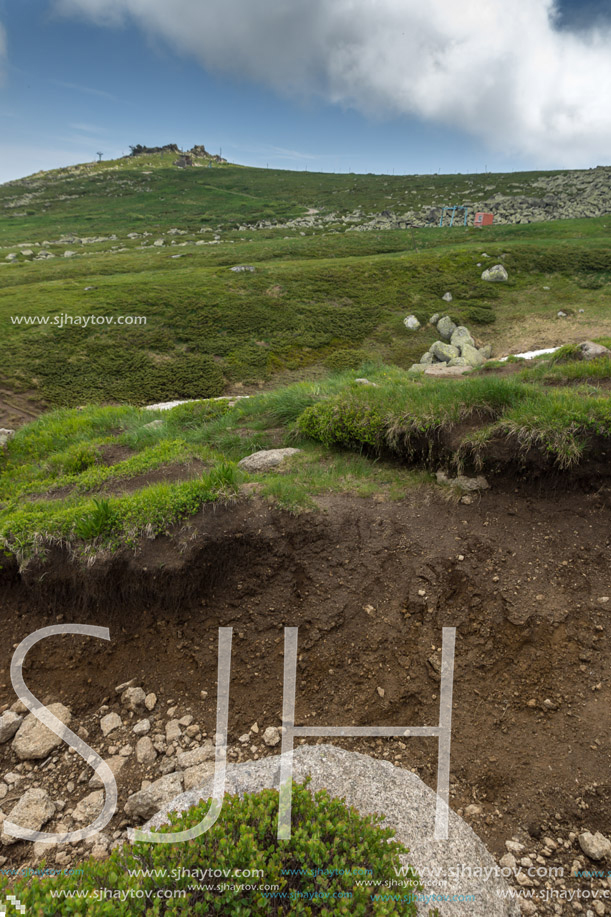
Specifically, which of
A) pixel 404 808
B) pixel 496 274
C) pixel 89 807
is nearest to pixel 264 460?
pixel 89 807

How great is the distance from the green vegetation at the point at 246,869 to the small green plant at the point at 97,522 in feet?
13.1

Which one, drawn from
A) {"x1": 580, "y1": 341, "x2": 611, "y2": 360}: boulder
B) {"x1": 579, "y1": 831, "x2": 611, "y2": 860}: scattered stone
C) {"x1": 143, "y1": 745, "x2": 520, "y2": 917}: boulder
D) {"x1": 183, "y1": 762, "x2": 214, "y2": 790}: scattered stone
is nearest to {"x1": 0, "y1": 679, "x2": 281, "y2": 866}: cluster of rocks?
{"x1": 183, "y1": 762, "x2": 214, "y2": 790}: scattered stone

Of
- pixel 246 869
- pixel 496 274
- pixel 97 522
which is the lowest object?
pixel 246 869

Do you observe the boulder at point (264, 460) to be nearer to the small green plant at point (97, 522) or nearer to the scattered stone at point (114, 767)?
the small green plant at point (97, 522)

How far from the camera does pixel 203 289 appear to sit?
33.5 m

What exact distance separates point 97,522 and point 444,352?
68.1ft

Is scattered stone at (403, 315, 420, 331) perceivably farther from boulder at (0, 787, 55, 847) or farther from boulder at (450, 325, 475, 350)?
boulder at (0, 787, 55, 847)

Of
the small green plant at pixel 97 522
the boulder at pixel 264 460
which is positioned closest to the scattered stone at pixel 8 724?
the small green plant at pixel 97 522

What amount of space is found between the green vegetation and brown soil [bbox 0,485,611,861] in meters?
1.39

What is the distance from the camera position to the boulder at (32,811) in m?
4.33

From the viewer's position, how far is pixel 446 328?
2783 cm

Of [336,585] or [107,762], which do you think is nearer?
[107,762]

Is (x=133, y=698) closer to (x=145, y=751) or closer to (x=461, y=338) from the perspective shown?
(x=145, y=751)

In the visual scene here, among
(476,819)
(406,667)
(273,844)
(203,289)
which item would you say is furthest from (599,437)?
(203,289)
